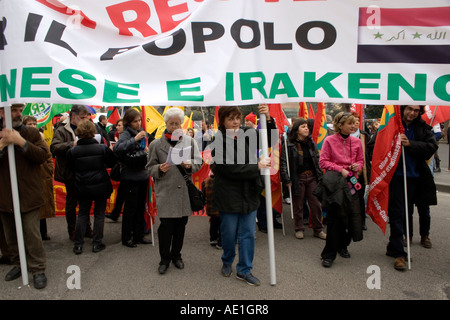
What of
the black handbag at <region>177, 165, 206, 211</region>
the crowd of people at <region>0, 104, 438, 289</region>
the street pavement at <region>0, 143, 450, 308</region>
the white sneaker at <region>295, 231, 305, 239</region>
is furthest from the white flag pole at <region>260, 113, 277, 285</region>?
the white sneaker at <region>295, 231, 305, 239</region>

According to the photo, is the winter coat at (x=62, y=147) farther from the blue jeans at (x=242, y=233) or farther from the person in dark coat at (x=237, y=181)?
the blue jeans at (x=242, y=233)

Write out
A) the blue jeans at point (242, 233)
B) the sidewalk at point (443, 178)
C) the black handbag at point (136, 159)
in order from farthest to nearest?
the sidewalk at point (443, 178) → the black handbag at point (136, 159) → the blue jeans at point (242, 233)

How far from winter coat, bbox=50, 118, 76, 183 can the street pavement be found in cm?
98

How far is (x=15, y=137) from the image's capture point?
3.35 metres

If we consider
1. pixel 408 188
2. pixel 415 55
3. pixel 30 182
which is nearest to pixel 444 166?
pixel 408 188

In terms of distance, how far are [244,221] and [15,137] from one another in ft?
7.92

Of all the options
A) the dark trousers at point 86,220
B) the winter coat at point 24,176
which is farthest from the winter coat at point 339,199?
the winter coat at point 24,176

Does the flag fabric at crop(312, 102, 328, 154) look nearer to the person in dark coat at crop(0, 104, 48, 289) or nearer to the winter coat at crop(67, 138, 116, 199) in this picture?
the winter coat at crop(67, 138, 116, 199)

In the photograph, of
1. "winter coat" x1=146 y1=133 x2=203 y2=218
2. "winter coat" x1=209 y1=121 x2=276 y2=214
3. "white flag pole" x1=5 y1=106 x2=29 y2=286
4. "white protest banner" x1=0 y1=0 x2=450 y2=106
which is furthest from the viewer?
"winter coat" x1=146 y1=133 x2=203 y2=218

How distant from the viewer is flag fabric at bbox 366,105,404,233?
404 cm

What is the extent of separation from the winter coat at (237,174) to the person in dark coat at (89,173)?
178 cm

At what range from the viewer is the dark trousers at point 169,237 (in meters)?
3.94

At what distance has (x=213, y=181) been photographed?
3.90 meters

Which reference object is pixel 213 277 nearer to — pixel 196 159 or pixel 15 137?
pixel 196 159
